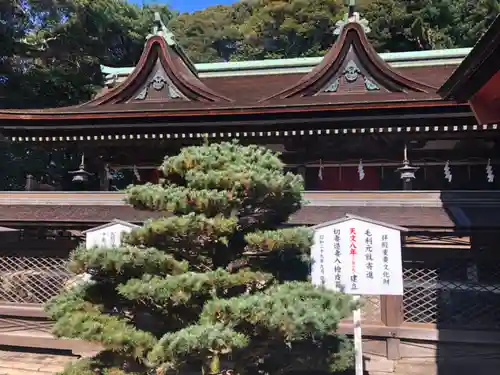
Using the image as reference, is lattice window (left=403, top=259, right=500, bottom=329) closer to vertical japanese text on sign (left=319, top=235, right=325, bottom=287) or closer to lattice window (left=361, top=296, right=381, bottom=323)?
lattice window (left=361, top=296, right=381, bottom=323)

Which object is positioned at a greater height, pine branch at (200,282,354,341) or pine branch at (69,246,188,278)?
pine branch at (69,246,188,278)

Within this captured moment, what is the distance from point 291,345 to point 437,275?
2921 millimetres

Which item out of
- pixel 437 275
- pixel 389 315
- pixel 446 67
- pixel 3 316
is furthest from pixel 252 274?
pixel 446 67

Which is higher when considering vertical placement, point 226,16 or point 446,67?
point 226,16

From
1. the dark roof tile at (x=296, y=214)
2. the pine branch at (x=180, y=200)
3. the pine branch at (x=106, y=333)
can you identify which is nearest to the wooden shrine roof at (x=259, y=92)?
the dark roof tile at (x=296, y=214)

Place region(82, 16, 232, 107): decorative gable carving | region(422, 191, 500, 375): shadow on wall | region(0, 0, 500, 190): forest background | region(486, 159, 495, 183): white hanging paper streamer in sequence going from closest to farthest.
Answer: region(422, 191, 500, 375): shadow on wall
region(486, 159, 495, 183): white hanging paper streamer
region(82, 16, 232, 107): decorative gable carving
region(0, 0, 500, 190): forest background

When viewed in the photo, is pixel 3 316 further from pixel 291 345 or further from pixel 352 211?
pixel 352 211

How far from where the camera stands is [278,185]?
375 centimetres

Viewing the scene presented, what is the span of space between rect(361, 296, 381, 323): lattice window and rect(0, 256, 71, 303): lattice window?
4.29 meters

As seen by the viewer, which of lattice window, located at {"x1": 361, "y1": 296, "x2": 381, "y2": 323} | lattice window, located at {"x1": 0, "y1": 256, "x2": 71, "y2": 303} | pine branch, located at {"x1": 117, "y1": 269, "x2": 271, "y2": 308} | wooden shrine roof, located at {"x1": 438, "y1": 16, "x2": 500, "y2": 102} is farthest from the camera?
lattice window, located at {"x1": 0, "y1": 256, "x2": 71, "y2": 303}

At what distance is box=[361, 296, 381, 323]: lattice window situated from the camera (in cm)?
580

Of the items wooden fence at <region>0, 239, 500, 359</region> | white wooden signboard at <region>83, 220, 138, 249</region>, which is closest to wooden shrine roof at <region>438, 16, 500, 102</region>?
wooden fence at <region>0, 239, 500, 359</region>

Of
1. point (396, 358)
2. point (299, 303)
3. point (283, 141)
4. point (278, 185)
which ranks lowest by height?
point (396, 358)

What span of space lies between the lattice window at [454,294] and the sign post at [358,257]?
1.49m
